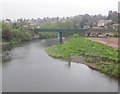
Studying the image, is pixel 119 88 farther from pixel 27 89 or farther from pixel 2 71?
pixel 2 71

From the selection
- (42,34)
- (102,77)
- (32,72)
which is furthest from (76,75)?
(42,34)

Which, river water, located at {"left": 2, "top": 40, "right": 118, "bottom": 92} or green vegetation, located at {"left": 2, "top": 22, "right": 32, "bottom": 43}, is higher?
river water, located at {"left": 2, "top": 40, "right": 118, "bottom": 92}

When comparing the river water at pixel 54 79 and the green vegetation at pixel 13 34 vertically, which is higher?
the river water at pixel 54 79

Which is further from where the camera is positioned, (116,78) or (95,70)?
(95,70)

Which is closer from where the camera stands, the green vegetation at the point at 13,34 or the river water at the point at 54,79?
the river water at the point at 54,79

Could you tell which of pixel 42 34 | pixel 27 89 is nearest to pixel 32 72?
pixel 27 89

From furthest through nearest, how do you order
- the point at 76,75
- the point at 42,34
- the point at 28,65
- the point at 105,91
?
the point at 42,34, the point at 28,65, the point at 76,75, the point at 105,91

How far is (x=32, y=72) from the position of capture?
2369 cm

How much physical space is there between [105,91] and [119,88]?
102cm

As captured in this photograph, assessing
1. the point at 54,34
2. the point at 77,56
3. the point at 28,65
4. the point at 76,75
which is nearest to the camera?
the point at 76,75

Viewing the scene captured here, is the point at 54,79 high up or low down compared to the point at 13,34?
up

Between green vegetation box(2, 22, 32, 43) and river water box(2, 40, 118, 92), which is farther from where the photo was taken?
green vegetation box(2, 22, 32, 43)

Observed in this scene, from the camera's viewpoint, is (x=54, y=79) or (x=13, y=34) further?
(x=13, y=34)

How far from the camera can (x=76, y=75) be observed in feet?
73.9
